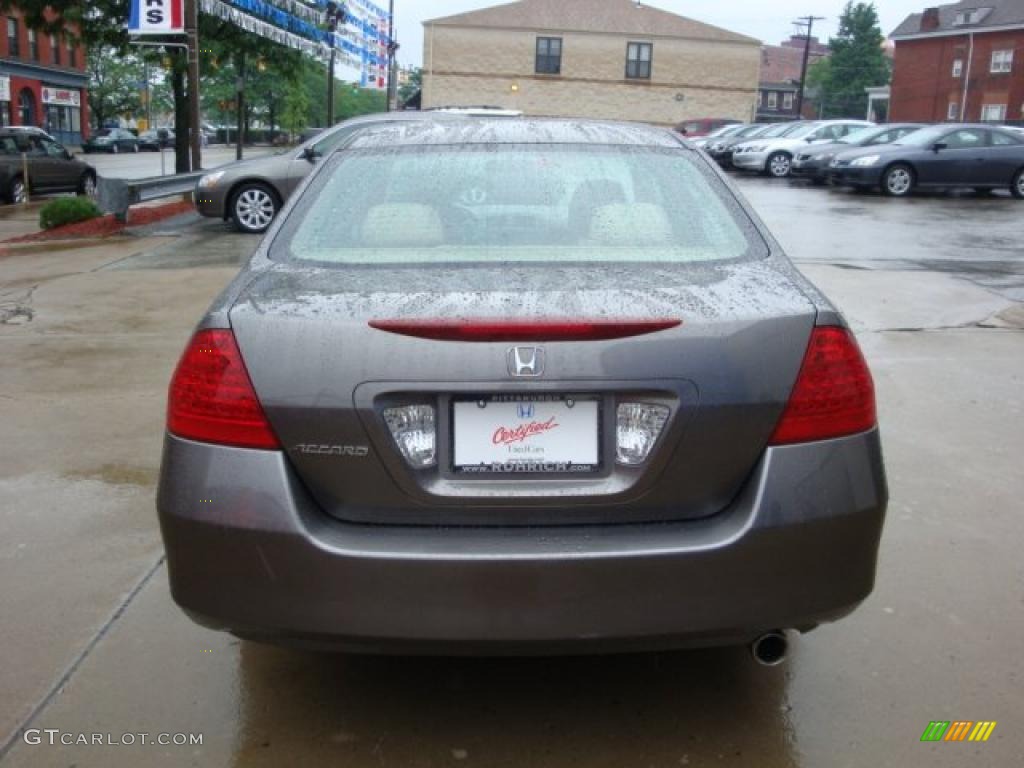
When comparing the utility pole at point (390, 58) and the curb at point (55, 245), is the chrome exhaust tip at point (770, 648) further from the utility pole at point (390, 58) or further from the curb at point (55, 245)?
the utility pole at point (390, 58)

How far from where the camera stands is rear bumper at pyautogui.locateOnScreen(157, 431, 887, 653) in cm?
237

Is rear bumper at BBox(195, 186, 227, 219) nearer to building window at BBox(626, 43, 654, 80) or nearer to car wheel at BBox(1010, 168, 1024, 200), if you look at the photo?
car wheel at BBox(1010, 168, 1024, 200)

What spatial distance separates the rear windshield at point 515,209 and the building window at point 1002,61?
2601 inches

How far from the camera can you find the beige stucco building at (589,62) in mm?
57219

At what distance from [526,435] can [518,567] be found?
299 millimetres

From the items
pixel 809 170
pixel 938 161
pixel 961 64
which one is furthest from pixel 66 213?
pixel 961 64

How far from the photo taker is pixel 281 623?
2445mm

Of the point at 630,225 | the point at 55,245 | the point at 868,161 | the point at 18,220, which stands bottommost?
the point at 18,220

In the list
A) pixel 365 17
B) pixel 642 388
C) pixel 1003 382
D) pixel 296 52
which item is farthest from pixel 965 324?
pixel 365 17

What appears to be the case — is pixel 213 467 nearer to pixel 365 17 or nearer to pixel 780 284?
pixel 780 284

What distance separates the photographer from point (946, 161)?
20453mm

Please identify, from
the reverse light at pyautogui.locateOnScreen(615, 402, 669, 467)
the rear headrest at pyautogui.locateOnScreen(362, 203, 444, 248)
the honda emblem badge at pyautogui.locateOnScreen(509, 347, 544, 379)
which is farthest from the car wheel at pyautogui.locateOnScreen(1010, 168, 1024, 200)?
the honda emblem badge at pyautogui.locateOnScreen(509, 347, 544, 379)

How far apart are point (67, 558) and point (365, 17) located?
37010 mm

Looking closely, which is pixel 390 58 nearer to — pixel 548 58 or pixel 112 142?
pixel 548 58
